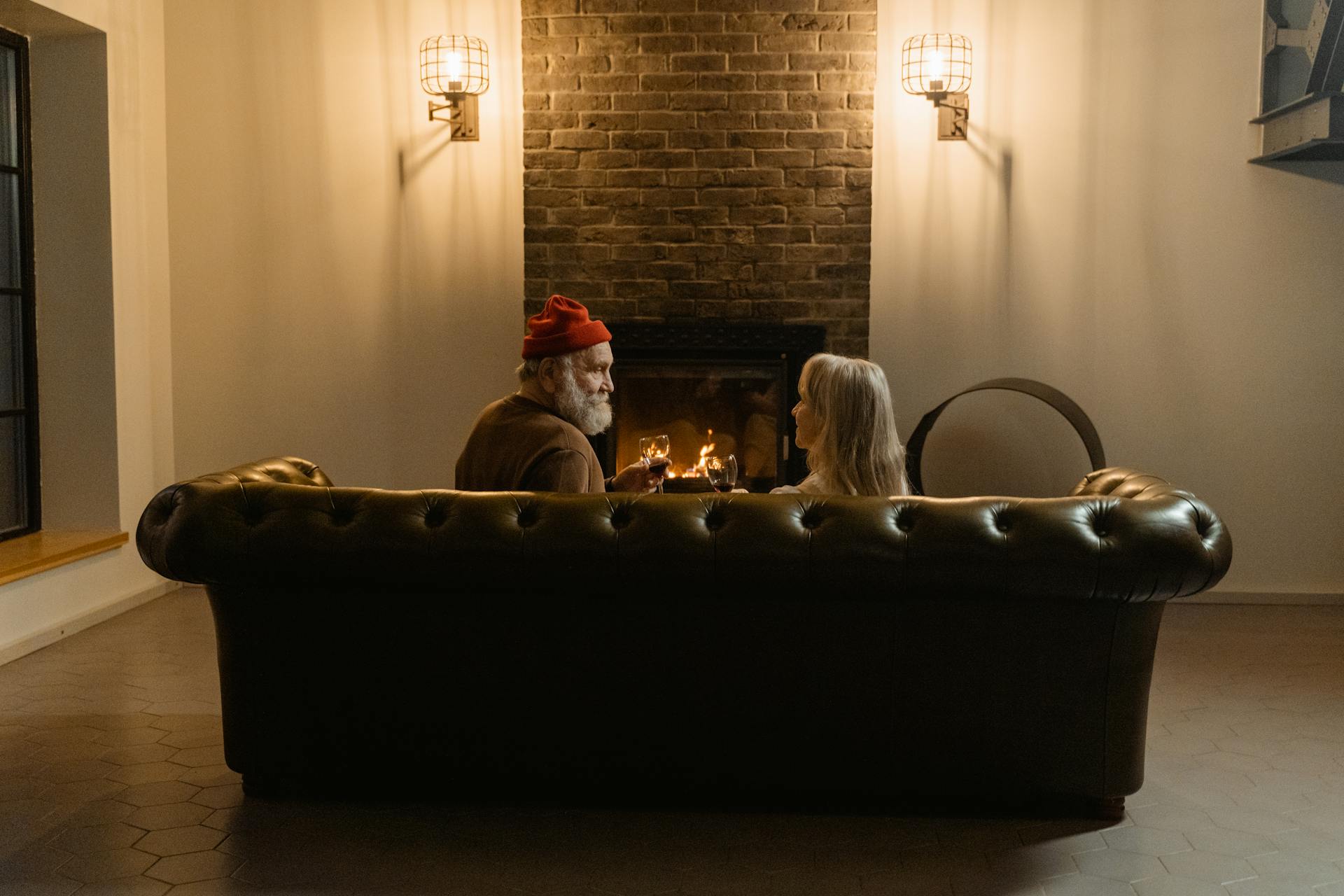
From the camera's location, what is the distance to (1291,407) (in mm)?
5316

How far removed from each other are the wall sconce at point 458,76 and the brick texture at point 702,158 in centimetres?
21

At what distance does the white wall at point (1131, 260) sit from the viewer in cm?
524

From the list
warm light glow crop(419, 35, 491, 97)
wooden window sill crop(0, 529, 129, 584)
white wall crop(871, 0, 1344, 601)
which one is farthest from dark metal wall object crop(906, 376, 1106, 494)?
wooden window sill crop(0, 529, 129, 584)

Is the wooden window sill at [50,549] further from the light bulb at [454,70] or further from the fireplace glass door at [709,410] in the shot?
the light bulb at [454,70]

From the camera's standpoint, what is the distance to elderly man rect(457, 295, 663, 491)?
2963 millimetres

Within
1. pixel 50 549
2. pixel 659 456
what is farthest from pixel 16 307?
pixel 659 456

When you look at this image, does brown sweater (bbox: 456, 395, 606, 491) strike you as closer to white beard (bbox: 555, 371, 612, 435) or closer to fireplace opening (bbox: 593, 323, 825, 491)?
white beard (bbox: 555, 371, 612, 435)

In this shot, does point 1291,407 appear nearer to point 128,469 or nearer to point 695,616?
point 695,616

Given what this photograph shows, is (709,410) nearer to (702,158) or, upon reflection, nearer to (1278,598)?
(702,158)

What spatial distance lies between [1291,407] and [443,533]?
428cm

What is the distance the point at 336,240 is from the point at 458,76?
0.96m

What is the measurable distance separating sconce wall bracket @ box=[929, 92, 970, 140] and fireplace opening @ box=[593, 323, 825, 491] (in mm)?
1049

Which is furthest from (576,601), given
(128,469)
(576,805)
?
(128,469)

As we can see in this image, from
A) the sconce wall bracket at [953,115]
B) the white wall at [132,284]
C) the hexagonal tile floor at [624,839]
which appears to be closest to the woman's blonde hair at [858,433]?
the hexagonal tile floor at [624,839]
